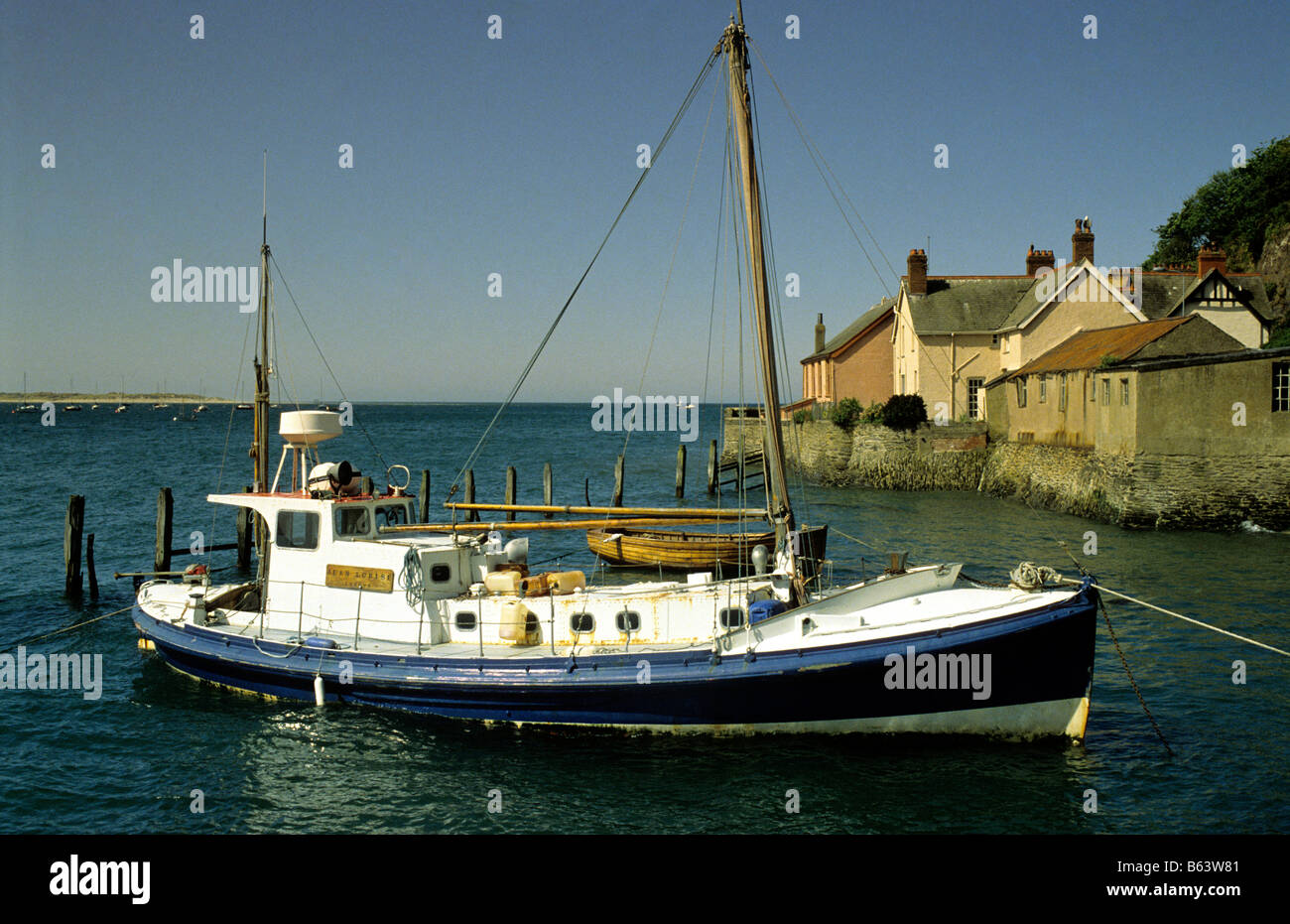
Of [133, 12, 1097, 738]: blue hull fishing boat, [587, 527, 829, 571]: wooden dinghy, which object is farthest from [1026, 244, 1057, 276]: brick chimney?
[133, 12, 1097, 738]: blue hull fishing boat

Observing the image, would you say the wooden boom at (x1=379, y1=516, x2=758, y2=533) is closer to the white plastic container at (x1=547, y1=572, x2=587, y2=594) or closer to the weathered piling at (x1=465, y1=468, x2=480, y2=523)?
the white plastic container at (x1=547, y1=572, x2=587, y2=594)

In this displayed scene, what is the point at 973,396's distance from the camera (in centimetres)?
5625

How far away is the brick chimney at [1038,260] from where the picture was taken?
59281 mm

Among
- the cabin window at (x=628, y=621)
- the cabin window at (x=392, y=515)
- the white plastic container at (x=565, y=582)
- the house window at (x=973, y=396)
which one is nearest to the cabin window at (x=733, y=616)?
the cabin window at (x=628, y=621)

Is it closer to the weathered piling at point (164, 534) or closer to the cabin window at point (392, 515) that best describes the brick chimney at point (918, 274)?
the weathered piling at point (164, 534)

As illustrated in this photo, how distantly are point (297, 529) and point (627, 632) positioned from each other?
680cm

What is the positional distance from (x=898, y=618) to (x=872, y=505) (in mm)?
31785

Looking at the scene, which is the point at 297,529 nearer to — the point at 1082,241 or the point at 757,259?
the point at 757,259

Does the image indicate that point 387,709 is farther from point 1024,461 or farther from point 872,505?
point 1024,461

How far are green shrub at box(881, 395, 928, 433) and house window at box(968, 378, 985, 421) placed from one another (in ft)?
15.0

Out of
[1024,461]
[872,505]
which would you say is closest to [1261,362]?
[1024,461]

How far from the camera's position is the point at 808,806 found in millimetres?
14078

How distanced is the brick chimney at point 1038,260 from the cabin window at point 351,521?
50.9m
